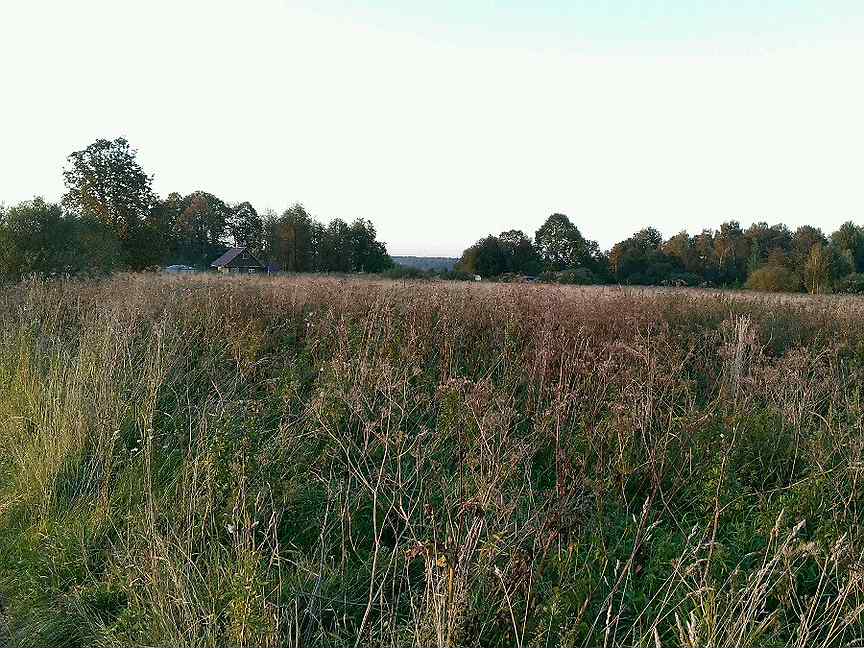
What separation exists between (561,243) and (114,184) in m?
43.1

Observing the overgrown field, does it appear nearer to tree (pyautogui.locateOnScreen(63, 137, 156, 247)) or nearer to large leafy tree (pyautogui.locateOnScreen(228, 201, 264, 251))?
tree (pyautogui.locateOnScreen(63, 137, 156, 247))

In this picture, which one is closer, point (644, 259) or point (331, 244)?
point (644, 259)

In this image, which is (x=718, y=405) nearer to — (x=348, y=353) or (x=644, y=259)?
(x=348, y=353)

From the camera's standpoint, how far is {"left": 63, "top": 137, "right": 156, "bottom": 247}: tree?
2900cm

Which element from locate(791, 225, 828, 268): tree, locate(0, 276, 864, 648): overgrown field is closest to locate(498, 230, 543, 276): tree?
locate(791, 225, 828, 268): tree

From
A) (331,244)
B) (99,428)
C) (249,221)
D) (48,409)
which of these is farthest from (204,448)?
(249,221)

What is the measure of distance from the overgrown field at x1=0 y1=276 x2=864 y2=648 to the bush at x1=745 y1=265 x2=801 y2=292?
26352 mm

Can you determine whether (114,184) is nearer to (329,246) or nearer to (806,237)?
(329,246)

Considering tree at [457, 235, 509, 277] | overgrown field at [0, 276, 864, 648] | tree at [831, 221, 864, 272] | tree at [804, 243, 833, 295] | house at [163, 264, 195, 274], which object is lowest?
overgrown field at [0, 276, 864, 648]

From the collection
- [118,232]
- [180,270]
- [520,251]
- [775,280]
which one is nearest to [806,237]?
[520,251]

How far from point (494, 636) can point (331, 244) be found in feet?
202

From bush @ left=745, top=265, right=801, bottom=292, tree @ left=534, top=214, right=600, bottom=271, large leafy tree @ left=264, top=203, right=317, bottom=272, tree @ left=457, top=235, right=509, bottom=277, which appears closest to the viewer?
bush @ left=745, top=265, right=801, bottom=292

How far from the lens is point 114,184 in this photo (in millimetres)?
29844

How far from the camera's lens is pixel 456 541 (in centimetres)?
246
